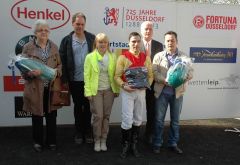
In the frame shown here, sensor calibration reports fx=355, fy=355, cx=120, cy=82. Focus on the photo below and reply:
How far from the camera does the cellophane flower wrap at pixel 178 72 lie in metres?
4.65

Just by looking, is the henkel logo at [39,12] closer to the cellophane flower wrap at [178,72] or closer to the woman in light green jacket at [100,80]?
the woman in light green jacket at [100,80]

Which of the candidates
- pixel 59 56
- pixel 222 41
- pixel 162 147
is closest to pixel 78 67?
pixel 59 56

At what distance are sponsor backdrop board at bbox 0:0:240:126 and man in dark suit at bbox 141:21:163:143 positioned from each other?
932 mm

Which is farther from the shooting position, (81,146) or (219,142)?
(219,142)

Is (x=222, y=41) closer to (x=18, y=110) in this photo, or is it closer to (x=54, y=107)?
(x=54, y=107)

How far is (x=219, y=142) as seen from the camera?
5.82 metres

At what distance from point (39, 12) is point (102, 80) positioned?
1.70 m

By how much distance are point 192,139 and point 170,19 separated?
6.84ft

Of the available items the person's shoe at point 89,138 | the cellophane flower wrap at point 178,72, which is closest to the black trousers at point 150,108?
the cellophane flower wrap at point 178,72

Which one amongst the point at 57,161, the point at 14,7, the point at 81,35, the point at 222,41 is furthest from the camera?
the point at 222,41

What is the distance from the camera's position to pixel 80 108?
5.30 meters

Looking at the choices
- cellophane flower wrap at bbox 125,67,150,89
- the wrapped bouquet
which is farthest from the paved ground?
the wrapped bouquet

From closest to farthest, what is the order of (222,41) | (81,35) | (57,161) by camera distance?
(57,161), (81,35), (222,41)

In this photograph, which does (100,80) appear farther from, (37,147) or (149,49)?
(37,147)
